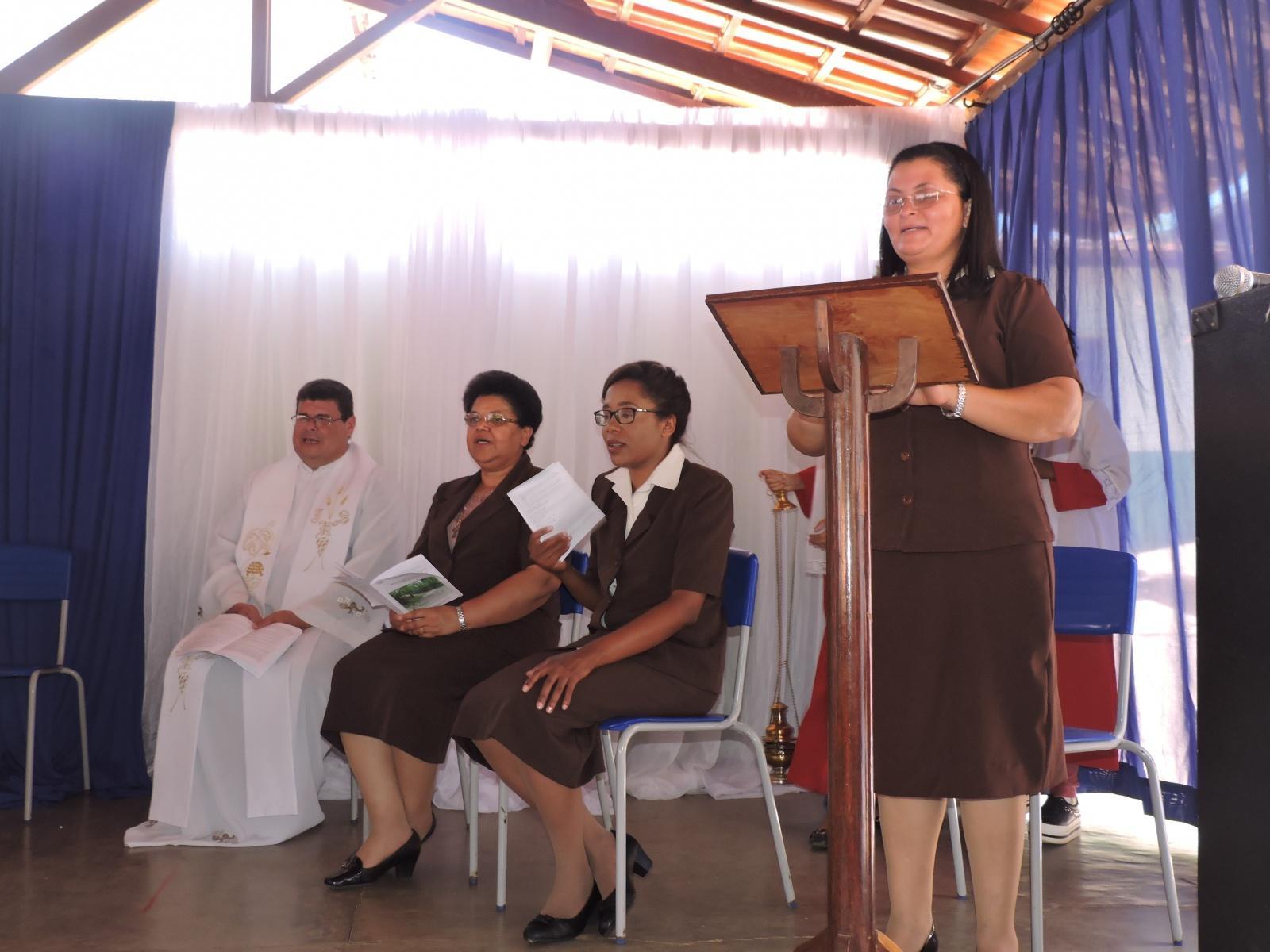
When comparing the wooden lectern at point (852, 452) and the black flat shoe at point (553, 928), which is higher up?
the wooden lectern at point (852, 452)

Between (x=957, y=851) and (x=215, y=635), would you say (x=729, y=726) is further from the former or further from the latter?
(x=215, y=635)

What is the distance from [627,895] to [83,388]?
3.28 metres

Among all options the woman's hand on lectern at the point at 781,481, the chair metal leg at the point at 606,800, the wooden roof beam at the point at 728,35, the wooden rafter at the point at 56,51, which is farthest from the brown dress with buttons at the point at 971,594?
the wooden rafter at the point at 56,51

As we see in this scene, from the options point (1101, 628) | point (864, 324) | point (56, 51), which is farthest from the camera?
point (56, 51)

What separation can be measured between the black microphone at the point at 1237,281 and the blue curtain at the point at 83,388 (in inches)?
170

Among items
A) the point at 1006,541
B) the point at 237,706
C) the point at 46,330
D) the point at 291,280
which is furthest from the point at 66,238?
the point at 1006,541

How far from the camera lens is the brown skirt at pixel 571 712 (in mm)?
2750

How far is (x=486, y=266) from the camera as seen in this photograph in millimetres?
4992

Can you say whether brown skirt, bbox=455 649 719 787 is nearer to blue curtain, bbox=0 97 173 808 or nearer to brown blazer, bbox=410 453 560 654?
brown blazer, bbox=410 453 560 654

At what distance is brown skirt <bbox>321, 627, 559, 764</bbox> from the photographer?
3.25m

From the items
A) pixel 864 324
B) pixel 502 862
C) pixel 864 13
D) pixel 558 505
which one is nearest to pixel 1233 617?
pixel 864 324

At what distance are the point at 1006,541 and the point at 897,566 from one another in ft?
0.56

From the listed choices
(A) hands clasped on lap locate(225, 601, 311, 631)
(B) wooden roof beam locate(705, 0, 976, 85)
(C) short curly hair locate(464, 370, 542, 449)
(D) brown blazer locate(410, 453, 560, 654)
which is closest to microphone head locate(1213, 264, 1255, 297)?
(D) brown blazer locate(410, 453, 560, 654)

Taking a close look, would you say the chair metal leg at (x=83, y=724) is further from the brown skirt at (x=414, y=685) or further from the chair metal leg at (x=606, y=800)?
the chair metal leg at (x=606, y=800)
